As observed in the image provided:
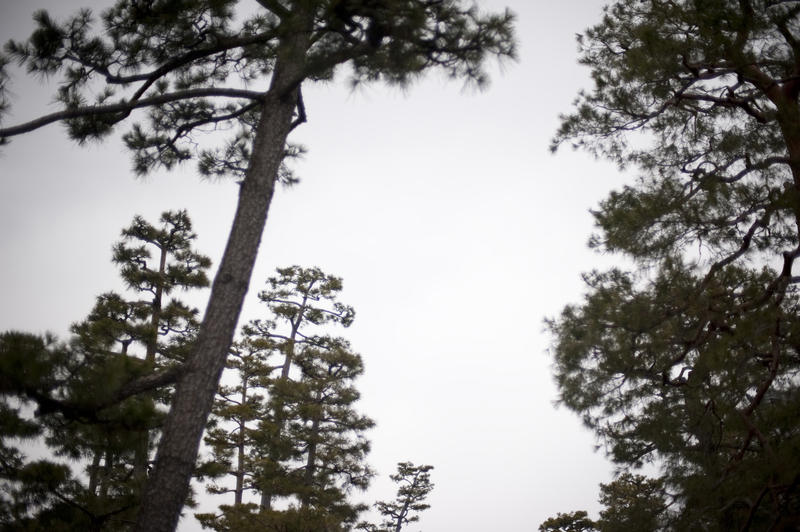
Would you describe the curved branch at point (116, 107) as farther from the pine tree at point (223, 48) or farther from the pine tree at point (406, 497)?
the pine tree at point (406, 497)

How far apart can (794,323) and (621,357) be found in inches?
50.5

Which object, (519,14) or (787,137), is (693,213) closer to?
(787,137)

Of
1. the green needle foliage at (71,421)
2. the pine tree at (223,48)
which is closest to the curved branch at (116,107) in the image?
the pine tree at (223,48)

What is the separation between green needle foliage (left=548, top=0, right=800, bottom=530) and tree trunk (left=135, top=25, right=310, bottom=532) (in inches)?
125

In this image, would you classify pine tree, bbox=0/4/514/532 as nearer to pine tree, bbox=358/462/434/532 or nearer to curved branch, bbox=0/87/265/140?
curved branch, bbox=0/87/265/140

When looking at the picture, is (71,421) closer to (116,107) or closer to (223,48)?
(116,107)

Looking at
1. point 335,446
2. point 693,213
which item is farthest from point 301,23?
point 335,446

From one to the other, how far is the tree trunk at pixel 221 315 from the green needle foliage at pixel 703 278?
10.4 feet

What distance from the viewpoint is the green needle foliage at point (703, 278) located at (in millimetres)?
3482

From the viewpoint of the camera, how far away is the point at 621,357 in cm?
417

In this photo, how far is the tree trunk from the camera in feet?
9.30

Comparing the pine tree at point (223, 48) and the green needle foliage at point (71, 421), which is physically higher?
the pine tree at point (223, 48)

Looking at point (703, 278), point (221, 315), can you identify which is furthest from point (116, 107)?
point (703, 278)

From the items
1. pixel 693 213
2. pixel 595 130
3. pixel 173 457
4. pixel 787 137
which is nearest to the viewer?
A: pixel 173 457
